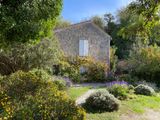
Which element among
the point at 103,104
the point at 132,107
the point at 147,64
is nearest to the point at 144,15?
the point at 103,104

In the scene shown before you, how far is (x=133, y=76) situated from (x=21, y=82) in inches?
839

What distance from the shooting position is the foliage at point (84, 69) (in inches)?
1334

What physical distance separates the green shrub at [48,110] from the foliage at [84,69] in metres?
21.0

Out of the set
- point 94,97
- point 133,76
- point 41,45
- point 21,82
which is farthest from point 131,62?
point 21,82

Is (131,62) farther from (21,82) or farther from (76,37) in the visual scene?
(21,82)

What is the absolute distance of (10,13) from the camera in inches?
529

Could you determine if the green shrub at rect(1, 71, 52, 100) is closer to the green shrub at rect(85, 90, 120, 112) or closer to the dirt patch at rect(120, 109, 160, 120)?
the green shrub at rect(85, 90, 120, 112)

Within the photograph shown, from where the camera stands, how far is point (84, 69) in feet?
120

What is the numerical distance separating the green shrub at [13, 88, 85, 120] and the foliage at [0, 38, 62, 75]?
14187 mm

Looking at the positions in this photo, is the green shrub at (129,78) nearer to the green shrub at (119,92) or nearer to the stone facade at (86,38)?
the stone facade at (86,38)

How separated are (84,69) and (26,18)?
22896 mm

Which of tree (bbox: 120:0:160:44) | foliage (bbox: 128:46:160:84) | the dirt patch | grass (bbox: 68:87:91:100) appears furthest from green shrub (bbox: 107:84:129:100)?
foliage (bbox: 128:46:160:84)

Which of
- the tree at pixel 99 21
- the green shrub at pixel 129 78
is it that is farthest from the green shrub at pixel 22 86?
the tree at pixel 99 21

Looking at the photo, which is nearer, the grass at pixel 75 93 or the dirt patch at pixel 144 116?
the dirt patch at pixel 144 116
